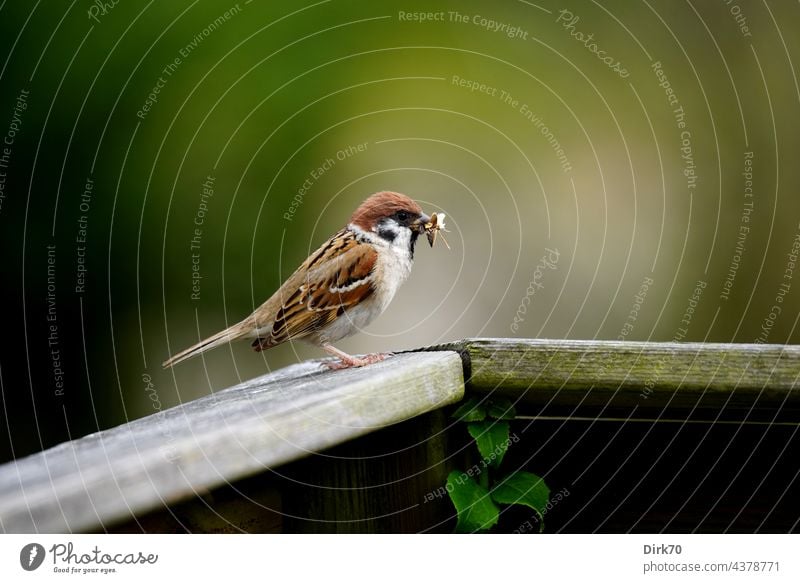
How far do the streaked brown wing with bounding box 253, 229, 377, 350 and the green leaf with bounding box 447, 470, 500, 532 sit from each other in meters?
1.68

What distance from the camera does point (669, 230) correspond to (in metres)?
5.73

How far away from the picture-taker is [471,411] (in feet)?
7.08

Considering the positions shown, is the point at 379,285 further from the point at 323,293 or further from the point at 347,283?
the point at 323,293

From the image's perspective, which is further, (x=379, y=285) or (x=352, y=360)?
(x=379, y=285)

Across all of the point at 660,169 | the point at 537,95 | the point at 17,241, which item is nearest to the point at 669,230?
the point at 660,169

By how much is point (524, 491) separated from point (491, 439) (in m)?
0.15

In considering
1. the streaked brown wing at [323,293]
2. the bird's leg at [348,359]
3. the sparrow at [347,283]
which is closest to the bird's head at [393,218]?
the sparrow at [347,283]

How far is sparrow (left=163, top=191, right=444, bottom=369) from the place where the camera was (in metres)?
3.79

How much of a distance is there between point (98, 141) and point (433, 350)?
2.74m

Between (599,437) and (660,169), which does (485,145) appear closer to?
(660,169)
